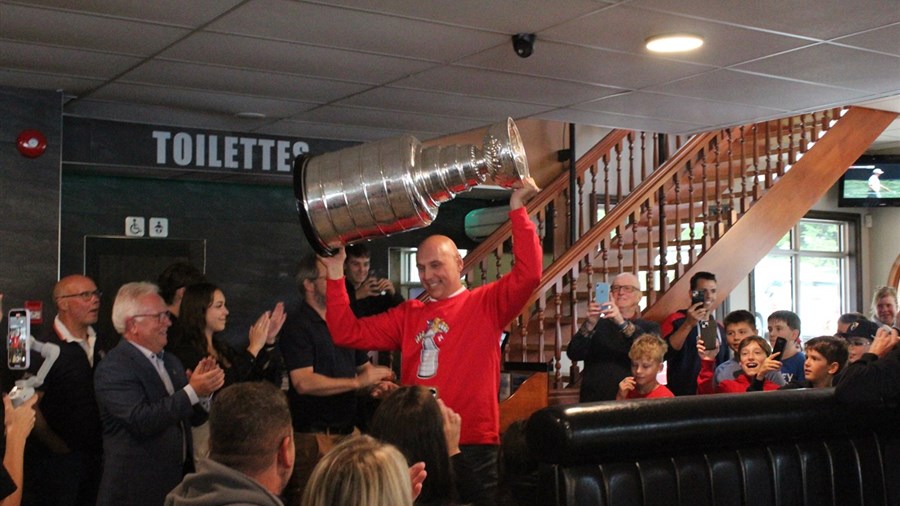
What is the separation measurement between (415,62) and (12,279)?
234 cm

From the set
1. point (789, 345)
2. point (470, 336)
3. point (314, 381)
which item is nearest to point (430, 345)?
point (470, 336)

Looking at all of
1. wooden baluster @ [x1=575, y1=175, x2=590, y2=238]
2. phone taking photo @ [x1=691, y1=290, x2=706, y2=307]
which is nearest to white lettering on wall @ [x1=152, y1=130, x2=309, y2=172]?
phone taking photo @ [x1=691, y1=290, x2=706, y2=307]

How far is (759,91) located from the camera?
5129 mm

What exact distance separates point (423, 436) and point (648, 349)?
238 cm

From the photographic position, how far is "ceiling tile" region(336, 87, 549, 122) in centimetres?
514

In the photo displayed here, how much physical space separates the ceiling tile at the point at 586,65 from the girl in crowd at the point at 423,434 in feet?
6.92

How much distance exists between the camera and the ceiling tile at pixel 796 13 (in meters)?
3.59

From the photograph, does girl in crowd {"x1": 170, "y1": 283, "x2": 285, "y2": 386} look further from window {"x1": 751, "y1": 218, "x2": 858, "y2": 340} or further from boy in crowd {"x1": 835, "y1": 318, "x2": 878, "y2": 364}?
window {"x1": 751, "y1": 218, "x2": 858, "y2": 340}

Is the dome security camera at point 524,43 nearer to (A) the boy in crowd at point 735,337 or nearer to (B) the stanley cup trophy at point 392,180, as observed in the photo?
(B) the stanley cup trophy at point 392,180

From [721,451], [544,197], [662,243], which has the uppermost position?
[544,197]

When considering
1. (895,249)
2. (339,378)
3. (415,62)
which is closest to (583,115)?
(415,62)

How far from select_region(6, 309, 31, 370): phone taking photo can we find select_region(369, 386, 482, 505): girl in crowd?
8.92 feet

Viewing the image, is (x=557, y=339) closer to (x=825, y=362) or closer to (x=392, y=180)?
(x=825, y=362)

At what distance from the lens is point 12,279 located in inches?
200
